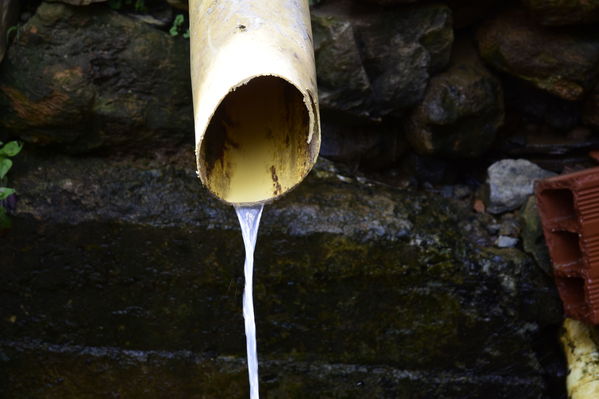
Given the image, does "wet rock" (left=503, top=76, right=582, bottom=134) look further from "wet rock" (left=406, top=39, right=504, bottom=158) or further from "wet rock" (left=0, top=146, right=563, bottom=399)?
"wet rock" (left=0, top=146, right=563, bottom=399)

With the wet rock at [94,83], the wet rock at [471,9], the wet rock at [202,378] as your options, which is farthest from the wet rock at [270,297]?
the wet rock at [471,9]

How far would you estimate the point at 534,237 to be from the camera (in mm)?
3270

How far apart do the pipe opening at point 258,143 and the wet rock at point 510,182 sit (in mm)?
1445

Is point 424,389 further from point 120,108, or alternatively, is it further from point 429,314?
point 120,108

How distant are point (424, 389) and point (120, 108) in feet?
5.61

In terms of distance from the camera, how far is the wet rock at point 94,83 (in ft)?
10.3

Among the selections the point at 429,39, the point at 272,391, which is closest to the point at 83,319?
the point at 272,391

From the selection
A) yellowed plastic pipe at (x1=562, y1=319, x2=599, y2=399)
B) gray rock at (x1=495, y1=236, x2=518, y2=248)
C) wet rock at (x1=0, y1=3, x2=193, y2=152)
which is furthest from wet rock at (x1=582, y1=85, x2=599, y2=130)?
wet rock at (x1=0, y1=3, x2=193, y2=152)

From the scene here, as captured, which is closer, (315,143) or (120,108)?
(315,143)

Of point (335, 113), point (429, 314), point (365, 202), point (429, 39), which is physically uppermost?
point (429, 39)

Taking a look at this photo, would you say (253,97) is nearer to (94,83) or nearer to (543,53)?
(94,83)

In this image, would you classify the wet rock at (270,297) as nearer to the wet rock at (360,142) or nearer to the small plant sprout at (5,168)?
the small plant sprout at (5,168)

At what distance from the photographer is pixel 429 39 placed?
11.0 feet

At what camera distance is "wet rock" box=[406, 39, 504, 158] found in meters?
3.41
